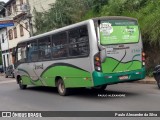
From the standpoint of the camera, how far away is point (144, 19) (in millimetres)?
19359

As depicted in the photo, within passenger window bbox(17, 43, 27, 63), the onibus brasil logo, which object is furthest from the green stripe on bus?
passenger window bbox(17, 43, 27, 63)

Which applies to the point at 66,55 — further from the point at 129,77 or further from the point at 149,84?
the point at 149,84

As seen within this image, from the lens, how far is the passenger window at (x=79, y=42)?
41.4 feet

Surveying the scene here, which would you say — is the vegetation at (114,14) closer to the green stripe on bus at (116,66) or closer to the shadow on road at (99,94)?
the shadow on road at (99,94)

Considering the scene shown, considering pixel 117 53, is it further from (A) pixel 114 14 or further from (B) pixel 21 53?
(A) pixel 114 14

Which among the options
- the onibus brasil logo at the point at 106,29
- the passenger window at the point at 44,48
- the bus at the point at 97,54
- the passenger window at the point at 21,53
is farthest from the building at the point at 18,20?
the onibus brasil logo at the point at 106,29

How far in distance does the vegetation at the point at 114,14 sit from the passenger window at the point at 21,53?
6273 mm

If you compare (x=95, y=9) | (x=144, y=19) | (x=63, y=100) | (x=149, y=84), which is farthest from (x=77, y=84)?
(x=95, y=9)

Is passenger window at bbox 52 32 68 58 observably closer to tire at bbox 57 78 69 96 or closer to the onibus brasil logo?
tire at bbox 57 78 69 96

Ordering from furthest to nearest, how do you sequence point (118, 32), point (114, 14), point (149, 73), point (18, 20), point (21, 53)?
point (18, 20) → point (114, 14) → point (21, 53) → point (149, 73) → point (118, 32)

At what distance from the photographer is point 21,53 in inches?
742

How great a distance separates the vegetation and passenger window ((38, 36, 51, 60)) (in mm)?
5511

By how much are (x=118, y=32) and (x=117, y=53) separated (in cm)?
79

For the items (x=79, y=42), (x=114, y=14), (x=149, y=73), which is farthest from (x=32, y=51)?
(x=114, y=14)
